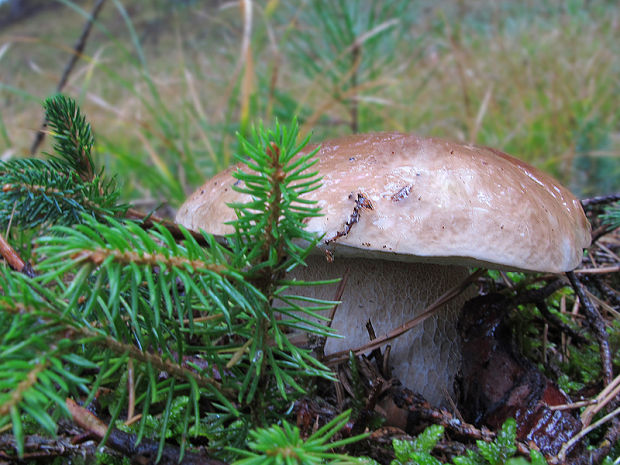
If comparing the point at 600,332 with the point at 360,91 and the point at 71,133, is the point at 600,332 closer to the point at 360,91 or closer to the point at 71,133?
the point at 71,133

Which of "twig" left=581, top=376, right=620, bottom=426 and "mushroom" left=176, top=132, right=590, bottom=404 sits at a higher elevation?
"mushroom" left=176, top=132, right=590, bottom=404

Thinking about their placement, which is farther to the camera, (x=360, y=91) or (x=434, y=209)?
(x=360, y=91)

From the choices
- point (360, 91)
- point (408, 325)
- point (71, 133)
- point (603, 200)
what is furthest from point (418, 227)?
point (360, 91)

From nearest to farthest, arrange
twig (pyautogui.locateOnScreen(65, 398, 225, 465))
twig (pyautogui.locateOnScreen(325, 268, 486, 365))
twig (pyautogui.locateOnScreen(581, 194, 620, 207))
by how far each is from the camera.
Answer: twig (pyautogui.locateOnScreen(65, 398, 225, 465)) < twig (pyautogui.locateOnScreen(325, 268, 486, 365)) < twig (pyautogui.locateOnScreen(581, 194, 620, 207))

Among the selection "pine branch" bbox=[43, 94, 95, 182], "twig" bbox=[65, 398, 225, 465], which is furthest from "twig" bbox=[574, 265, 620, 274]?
"pine branch" bbox=[43, 94, 95, 182]

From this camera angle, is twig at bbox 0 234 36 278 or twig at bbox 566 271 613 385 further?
twig at bbox 566 271 613 385

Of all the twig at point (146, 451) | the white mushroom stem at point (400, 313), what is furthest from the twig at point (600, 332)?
the twig at point (146, 451)

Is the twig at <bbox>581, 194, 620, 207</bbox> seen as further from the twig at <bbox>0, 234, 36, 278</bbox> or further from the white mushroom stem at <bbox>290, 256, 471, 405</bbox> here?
the twig at <bbox>0, 234, 36, 278</bbox>

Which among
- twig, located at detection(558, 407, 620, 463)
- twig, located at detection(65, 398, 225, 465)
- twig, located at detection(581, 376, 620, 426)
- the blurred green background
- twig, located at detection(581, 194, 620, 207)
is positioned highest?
the blurred green background
